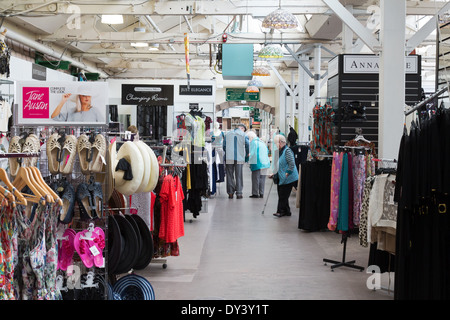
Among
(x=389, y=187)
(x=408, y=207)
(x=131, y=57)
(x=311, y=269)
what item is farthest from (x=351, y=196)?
(x=131, y=57)

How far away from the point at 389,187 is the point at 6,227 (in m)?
3.25

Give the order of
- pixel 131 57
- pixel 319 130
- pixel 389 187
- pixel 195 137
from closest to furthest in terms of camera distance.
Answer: pixel 389 187
pixel 319 130
pixel 195 137
pixel 131 57

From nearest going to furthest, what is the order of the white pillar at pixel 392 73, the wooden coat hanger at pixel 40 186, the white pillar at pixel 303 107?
1. the wooden coat hanger at pixel 40 186
2. the white pillar at pixel 392 73
3. the white pillar at pixel 303 107

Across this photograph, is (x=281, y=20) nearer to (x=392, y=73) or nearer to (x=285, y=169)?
(x=392, y=73)

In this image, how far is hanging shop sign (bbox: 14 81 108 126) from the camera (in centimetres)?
436

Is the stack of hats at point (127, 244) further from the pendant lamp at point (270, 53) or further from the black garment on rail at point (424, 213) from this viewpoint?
the pendant lamp at point (270, 53)

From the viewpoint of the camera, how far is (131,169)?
Answer: 4867 millimetres

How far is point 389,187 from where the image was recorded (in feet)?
16.8

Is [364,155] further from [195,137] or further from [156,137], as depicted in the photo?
[156,137]

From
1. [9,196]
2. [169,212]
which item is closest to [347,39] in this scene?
Answer: [169,212]

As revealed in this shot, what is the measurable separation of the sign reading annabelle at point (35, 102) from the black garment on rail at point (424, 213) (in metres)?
2.62

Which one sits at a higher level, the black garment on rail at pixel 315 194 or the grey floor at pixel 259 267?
the black garment on rail at pixel 315 194

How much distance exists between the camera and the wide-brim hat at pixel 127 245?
4570mm

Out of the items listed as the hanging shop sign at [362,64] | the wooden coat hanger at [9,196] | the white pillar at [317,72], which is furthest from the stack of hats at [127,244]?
the white pillar at [317,72]
